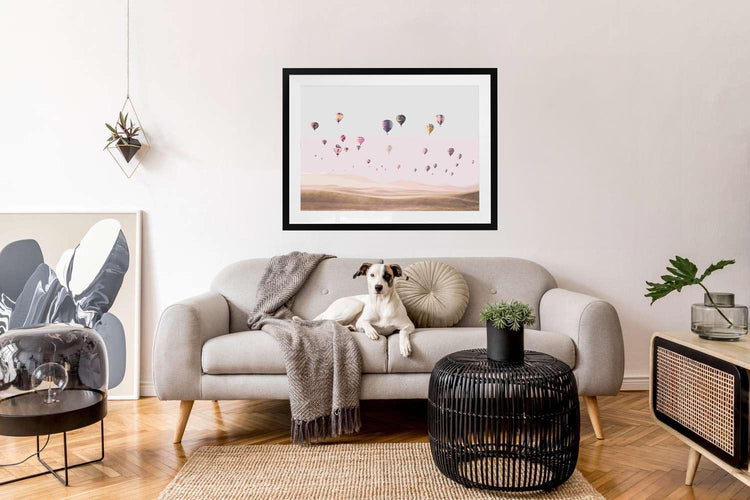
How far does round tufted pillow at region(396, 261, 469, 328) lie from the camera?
117 inches

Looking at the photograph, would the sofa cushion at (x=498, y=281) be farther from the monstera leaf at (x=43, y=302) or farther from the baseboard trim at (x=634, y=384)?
the monstera leaf at (x=43, y=302)

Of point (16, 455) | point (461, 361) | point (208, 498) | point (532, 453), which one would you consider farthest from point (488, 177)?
point (16, 455)

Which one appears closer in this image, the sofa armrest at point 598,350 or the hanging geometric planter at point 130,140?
the sofa armrest at point 598,350

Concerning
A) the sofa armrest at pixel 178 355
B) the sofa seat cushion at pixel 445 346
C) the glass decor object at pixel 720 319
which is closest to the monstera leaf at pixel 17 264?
the sofa armrest at pixel 178 355

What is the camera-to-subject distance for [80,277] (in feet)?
11.0

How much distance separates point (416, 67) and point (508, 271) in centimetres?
139

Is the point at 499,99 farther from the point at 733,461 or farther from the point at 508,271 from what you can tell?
the point at 733,461

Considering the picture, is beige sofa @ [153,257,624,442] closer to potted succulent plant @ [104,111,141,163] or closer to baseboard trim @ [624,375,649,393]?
baseboard trim @ [624,375,649,393]

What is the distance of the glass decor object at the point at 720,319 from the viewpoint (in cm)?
206

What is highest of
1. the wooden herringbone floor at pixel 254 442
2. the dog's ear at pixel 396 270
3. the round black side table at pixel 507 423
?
the dog's ear at pixel 396 270

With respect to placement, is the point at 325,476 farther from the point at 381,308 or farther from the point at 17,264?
the point at 17,264

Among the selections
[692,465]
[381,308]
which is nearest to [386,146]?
[381,308]

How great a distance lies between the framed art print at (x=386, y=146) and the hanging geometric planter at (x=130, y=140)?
89cm

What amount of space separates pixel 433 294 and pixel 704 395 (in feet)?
4.64
